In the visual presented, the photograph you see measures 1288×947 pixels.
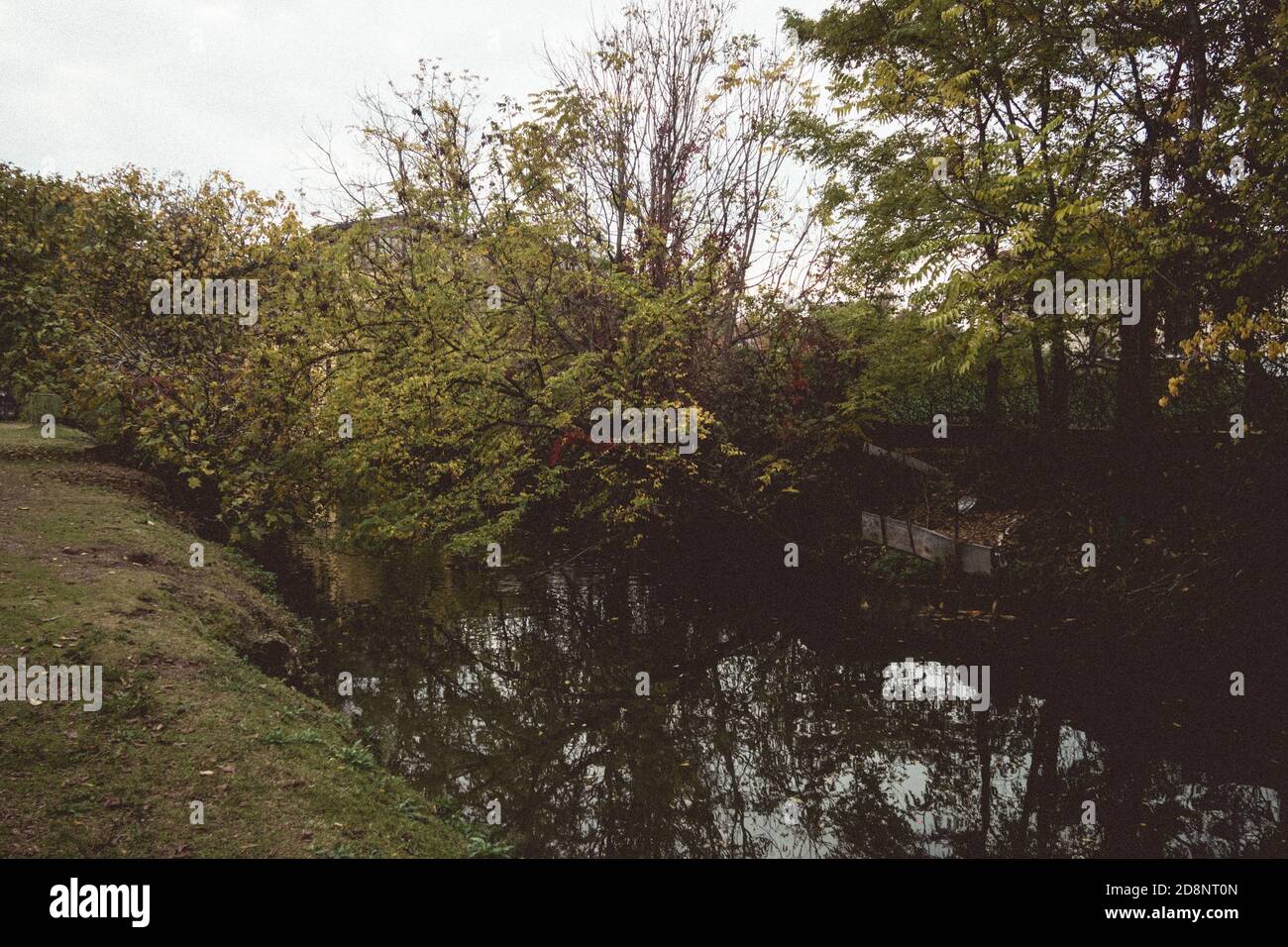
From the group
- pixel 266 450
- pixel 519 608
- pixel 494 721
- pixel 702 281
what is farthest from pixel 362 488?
pixel 702 281

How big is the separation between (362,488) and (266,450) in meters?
1.81

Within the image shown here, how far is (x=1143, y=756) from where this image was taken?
7.79 m

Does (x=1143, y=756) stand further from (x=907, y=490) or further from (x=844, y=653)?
(x=907, y=490)

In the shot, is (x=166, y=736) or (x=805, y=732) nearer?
(x=166, y=736)

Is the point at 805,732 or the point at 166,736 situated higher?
the point at 166,736

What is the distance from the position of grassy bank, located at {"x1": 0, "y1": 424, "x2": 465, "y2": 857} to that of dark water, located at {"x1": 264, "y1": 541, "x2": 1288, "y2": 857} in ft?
3.84

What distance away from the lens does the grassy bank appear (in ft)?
17.3

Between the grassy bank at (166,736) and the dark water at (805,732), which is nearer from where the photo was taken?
the grassy bank at (166,736)

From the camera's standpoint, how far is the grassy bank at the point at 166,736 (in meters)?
5.26

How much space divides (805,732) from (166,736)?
645cm

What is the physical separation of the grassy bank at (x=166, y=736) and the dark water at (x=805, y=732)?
3.84 ft

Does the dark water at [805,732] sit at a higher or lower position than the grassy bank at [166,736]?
lower

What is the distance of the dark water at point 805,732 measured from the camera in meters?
6.88

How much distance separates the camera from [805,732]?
9039mm
